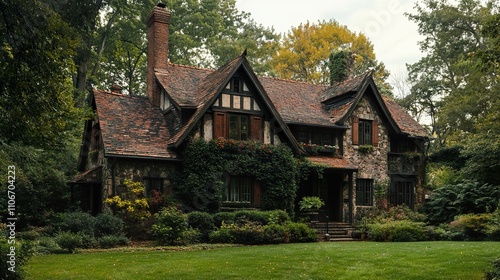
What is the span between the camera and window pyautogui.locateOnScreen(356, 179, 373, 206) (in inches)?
1069

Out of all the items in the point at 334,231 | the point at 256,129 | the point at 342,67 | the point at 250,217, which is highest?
the point at 342,67

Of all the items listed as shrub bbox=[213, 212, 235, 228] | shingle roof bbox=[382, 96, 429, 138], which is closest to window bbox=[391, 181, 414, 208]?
shingle roof bbox=[382, 96, 429, 138]

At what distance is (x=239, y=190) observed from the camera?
23.1m

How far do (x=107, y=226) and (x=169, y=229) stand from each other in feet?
7.88

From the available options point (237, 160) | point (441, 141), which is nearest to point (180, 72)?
point (237, 160)

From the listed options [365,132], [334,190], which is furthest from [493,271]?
[365,132]

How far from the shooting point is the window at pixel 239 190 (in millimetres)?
22875

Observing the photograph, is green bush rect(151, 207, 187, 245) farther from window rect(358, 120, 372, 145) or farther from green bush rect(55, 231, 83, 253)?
window rect(358, 120, 372, 145)

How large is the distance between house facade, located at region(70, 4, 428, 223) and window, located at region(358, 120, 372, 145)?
56 mm

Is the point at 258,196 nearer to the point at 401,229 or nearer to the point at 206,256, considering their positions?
the point at 401,229

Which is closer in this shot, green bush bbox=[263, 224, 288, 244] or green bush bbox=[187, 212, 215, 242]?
green bush bbox=[263, 224, 288, 244]

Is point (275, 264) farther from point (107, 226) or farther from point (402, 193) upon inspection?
point (402, 193)

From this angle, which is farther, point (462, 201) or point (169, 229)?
point (462, 201)

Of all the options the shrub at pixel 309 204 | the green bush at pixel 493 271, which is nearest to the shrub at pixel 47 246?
the shrub at pixel 309 204
